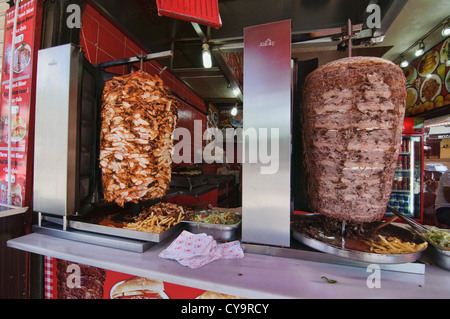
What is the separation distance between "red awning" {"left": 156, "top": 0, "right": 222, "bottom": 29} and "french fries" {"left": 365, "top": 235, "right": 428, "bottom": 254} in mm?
1730

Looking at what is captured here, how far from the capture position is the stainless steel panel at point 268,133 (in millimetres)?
1237

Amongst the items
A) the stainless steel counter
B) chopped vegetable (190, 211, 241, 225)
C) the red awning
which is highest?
the red awning

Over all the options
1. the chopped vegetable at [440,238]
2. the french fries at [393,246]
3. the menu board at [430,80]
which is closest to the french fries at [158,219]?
the french fries at [393,246]

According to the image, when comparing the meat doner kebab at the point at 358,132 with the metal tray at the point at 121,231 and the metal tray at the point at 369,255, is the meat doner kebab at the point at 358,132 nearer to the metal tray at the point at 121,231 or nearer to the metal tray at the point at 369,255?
the metal tray at the point at 369,255

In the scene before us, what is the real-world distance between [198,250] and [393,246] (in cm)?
114

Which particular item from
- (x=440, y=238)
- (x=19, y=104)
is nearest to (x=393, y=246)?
(x=440, y=238)

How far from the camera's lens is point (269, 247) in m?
1.28

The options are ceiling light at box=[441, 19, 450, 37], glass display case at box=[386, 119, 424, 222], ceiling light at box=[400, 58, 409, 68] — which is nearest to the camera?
ceiling light at box=[441, 19, 450, 37]

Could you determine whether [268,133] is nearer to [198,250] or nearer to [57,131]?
[198,250]

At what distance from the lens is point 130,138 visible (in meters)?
1.52

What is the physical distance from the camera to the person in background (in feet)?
12.7

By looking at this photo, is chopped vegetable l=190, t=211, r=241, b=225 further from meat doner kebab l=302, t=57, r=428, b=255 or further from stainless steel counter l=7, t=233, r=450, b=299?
meat doner kebab l=302, t=57, r=428, b=255

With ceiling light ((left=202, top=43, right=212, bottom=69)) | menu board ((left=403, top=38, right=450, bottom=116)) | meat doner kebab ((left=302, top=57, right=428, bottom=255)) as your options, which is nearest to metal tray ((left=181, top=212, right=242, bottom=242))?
meat doner kebab ((left=302, top=57, right=428, bottom=255))

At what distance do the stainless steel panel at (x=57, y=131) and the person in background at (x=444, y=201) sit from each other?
19.7 feet
